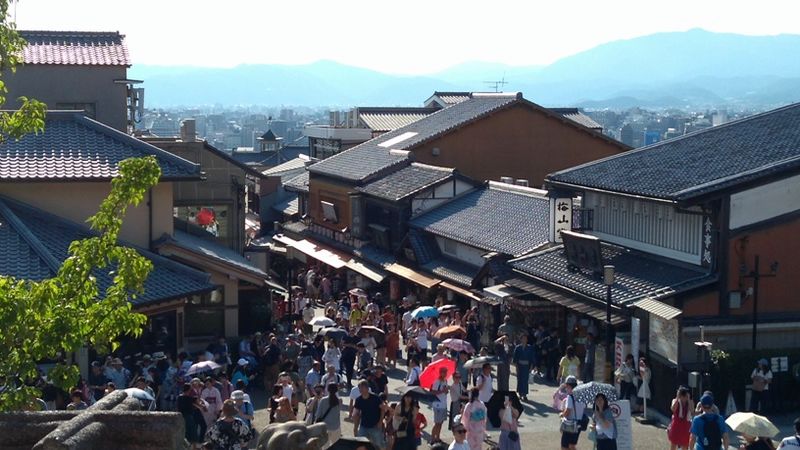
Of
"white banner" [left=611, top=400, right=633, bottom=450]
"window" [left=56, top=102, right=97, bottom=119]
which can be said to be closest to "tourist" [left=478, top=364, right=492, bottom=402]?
"white banner" [left=611, top=400, right=633, bottom=450]

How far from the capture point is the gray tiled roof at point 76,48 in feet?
113

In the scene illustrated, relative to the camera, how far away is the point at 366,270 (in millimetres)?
37781

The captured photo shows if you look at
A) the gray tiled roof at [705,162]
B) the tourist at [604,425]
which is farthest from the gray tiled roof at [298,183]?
the tourist at [604,425]

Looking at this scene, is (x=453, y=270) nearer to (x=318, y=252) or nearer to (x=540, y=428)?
(x=318, y=252)

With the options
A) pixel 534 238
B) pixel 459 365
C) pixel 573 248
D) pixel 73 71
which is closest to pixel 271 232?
pixel 73 71

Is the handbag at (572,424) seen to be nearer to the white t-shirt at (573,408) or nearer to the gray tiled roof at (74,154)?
the white t-shirt at (573,408)

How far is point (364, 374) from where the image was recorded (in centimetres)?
1852

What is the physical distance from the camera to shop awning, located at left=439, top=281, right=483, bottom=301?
29.3 m

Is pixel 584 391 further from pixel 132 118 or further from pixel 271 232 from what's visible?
pixel 271 232

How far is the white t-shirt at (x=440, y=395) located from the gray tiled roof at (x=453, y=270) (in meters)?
11.7

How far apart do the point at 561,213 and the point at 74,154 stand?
447 inches

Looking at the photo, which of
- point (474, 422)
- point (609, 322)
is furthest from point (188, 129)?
point (474, 422)

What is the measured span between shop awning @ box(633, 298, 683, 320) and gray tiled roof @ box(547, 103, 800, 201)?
1.97 metres

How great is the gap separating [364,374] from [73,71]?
64.9 feet
